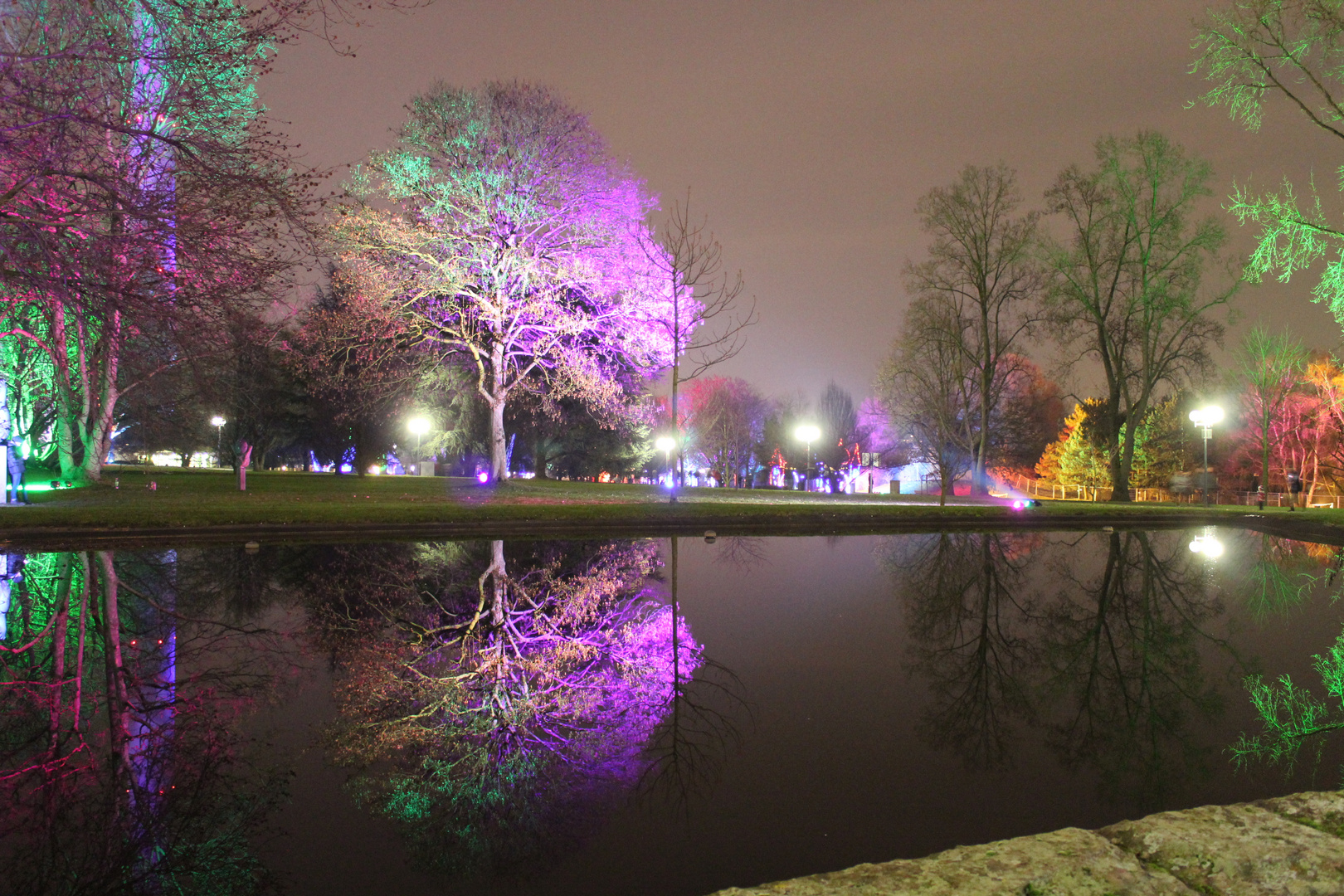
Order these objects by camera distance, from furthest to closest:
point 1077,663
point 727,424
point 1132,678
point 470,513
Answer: point 727,424, point 470,513, point 1077,663, point 1132,678

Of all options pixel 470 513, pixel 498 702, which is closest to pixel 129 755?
pixel 498 702

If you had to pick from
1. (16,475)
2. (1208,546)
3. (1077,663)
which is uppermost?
(16,475)

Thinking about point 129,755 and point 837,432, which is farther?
point 837,432

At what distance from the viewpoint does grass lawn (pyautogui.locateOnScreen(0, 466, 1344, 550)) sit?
16.4 metres

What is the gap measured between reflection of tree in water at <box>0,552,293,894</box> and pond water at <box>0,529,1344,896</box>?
0.07ft

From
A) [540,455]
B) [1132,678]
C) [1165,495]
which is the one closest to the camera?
[1132,678]

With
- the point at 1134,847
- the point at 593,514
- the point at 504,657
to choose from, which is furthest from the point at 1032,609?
the point at 593,514

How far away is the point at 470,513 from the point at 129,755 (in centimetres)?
1470

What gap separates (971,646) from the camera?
7.10 m

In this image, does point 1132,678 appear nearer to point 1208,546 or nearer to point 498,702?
point 498,702

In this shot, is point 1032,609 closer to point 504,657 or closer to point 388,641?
point 504,657

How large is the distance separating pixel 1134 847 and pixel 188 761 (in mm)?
4412

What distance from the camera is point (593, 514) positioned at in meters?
19.5

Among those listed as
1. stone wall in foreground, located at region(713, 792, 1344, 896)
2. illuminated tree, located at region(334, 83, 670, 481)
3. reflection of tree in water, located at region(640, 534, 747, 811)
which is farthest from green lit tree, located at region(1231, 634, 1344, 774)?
illuminated tree, located at region(334, 83, 670, 481)
